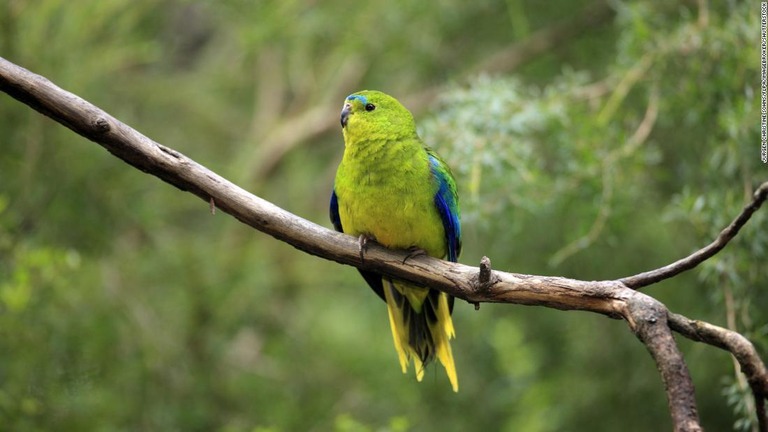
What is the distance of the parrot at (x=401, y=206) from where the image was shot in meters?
3.20

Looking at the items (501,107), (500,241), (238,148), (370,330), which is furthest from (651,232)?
(238,148)

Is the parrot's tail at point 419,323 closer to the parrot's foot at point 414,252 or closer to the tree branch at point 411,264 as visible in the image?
the parrot's foot at point 414,252

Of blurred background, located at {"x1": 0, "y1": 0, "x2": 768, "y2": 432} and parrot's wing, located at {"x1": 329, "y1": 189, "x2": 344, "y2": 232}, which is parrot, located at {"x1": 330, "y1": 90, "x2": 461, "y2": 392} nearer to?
parrot's wing, located at {"x1": 329, "y1": 189, "x2": 344, "y2": 232}

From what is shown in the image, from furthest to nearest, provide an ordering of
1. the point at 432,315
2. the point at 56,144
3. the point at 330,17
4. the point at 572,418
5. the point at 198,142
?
the point at 198,142, the point at 330,17, the point at 572,418, the point at 56,144, the point at 432,315

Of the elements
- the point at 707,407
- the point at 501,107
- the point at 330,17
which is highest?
the point at 330,17

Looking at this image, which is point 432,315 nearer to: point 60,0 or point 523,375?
A: point 523,375

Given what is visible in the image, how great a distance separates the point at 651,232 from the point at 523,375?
Result: 1337 mm

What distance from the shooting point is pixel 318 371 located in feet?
19.6

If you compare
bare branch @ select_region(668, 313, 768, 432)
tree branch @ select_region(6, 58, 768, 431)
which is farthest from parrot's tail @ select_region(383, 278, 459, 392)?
bare branch @ select_region(668, 313, 768, 432)

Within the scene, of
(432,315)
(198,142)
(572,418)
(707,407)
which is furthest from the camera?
(198,142)

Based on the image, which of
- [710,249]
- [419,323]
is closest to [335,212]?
[419,323]

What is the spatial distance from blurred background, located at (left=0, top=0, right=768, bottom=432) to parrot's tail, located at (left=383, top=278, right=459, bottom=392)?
1.54 feet

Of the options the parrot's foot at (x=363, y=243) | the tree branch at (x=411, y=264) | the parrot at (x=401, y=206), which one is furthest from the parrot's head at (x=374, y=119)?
the tree branch at (x=411, y=264)

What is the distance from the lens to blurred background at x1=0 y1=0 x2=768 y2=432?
4.14m
